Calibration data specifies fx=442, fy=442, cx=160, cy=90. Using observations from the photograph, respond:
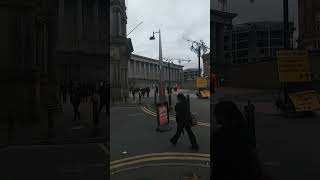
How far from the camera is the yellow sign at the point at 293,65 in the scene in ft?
5.38

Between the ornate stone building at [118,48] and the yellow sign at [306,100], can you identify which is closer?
the ornate stone building at [118,48]

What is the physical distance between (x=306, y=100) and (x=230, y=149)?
364 millimetres

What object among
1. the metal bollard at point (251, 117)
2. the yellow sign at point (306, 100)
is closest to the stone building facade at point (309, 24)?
the yellow sign at point (306, 100)

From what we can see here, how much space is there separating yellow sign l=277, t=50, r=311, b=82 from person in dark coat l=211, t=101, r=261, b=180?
24 centimetres

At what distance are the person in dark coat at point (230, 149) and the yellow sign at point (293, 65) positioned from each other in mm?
242

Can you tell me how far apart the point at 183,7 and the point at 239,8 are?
9.3 inches

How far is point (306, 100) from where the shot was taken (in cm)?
168

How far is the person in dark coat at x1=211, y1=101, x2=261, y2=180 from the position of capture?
156 centimetres
